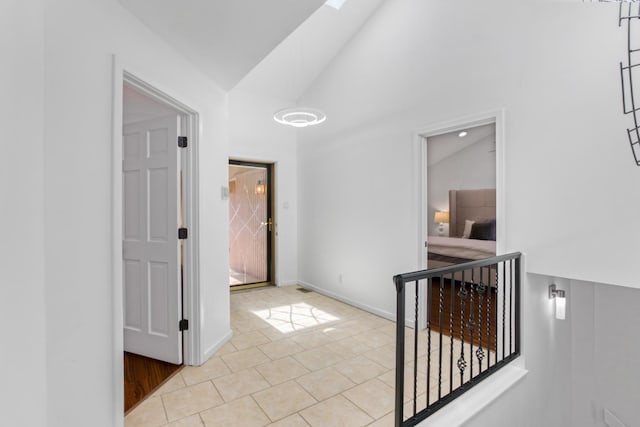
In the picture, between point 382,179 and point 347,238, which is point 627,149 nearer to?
point 382,179

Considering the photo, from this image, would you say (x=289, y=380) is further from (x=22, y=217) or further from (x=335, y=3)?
(x=335, y=3)

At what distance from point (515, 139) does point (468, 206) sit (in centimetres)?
95

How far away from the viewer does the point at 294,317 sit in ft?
12.4

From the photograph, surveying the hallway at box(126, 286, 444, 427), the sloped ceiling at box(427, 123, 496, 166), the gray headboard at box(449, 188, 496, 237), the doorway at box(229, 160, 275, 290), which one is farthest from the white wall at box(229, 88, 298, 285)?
the gray headboard at box(449, 188, 496, 237)

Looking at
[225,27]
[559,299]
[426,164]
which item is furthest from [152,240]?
[559,299]

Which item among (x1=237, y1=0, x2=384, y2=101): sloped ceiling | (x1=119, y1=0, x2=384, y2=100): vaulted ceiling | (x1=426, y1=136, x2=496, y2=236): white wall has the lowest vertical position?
(x1=426, y1=136, x2=496, y2=236): white wall

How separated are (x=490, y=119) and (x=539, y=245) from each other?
1167 mm

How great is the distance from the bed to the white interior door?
2896 mm

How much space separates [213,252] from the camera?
9.34ft

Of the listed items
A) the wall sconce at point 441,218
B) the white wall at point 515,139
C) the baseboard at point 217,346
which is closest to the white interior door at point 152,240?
the baseboard at point 217,346

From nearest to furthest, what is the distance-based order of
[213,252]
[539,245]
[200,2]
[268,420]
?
[200,2] < [268,420] < [539,245] < [213,252]

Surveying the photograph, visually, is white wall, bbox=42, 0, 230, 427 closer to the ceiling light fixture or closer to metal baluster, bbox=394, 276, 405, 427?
metal baluster, bbox=394, 276, 405, 427

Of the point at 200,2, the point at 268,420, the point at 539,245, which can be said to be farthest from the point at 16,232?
the point at 539,245

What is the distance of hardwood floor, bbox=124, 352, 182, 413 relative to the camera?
217 centimetres
